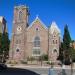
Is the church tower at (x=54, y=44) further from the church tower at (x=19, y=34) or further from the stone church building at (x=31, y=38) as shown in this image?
the church tower at (x=19, y=34)

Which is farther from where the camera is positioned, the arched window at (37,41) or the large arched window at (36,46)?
the arched window at (37,41)

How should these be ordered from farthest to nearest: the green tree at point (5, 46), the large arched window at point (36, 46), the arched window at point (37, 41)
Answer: the green tree at point (5, 46), the arched window at point (37, 41), the large arched window at point (36, 46)

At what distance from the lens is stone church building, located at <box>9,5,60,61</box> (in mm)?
76938

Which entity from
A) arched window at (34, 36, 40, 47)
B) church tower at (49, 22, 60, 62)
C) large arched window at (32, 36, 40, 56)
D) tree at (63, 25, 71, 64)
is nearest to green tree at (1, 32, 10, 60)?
large arched window at (32, 36, 40, 56)

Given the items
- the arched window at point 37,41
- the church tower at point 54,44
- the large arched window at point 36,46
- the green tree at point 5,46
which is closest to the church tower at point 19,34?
the green tree at point 5,46

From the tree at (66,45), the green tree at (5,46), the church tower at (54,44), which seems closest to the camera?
the tree at (66,45)

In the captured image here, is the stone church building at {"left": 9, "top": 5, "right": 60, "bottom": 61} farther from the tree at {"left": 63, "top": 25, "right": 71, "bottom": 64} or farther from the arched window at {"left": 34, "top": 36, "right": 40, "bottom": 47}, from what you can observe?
the tree at {"left": 63, "top": 25, "right": 71, "bottom": 64}

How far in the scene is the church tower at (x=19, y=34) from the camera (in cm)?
7875

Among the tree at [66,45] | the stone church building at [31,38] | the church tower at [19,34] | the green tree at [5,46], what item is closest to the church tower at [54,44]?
the stone church building at [31,38]

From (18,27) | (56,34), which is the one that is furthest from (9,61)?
(56,34)

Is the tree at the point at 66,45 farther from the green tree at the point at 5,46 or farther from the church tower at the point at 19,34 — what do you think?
the green tree at the point at 5,46

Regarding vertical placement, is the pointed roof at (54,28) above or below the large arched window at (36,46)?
above

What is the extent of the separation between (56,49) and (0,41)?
18319mm

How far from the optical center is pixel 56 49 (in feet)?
250
